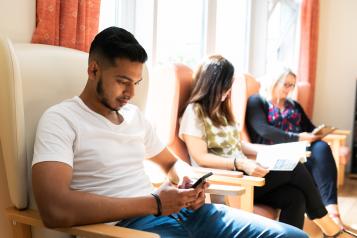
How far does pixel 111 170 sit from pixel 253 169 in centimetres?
81

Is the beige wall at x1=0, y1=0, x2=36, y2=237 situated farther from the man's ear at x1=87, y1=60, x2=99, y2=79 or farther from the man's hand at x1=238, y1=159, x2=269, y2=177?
the man's hand at x1=238, y1=159, x2=269, y2=177

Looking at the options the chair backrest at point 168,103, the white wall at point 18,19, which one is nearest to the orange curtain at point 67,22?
the white wall at point 18,19

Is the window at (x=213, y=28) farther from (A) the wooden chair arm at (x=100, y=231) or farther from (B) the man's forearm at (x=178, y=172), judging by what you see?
(A) the wooden chair arm at (x=100, y=231)

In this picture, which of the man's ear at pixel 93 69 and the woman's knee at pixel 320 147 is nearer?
the man's ear at pixel 93 69

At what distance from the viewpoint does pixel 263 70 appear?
4.30 meters

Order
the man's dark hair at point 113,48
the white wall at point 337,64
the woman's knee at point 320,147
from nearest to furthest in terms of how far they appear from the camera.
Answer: the man's dark hair at point 113,48
the woman's knee at point 320,147
the white wall at point 337,64

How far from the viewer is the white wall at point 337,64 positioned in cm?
467

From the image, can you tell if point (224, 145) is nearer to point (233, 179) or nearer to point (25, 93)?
point (233, 179)

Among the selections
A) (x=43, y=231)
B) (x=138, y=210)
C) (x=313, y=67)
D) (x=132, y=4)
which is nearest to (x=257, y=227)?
(x=138, y=210)

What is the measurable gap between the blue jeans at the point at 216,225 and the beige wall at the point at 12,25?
431 millimetres

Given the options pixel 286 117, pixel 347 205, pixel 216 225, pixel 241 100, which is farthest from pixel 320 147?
pixel 216 225

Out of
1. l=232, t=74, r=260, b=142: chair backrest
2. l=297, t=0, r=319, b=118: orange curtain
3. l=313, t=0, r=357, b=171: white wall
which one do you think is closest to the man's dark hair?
l=232, t=74, r=260, b=142: chair backrest

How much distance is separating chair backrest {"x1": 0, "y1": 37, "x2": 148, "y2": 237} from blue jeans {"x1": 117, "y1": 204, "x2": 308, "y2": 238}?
38 centimetres

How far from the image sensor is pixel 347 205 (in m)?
3.46
